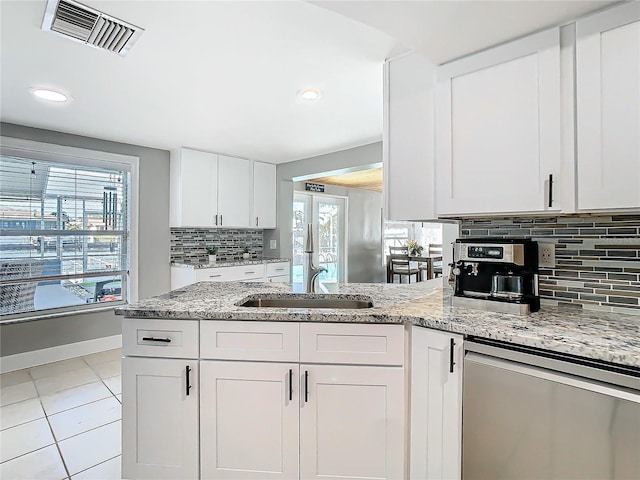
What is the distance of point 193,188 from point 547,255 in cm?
355

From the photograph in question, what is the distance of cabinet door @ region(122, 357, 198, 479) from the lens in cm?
162

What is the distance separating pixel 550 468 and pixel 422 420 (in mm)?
456

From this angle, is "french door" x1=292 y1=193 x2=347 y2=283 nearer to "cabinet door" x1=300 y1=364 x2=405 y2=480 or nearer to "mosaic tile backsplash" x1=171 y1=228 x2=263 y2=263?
"mosaic tile backsplash" x1=171 y1=228 x2=263 y2=263

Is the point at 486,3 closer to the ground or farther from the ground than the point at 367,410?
farther from the ground

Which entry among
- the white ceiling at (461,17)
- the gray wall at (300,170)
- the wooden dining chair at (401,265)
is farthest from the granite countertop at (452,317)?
the wooden dining chair at (401,265)

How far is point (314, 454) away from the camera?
1.57 meters

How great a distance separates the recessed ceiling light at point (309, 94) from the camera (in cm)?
250

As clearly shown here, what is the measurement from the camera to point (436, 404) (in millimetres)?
1462

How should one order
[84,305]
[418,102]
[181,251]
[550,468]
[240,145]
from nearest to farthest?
1. [550,468]
2. [418,102]
3. [84,305]
4. [240,145]
5. [181,251]

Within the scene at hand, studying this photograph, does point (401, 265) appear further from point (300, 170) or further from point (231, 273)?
point (231, 273)

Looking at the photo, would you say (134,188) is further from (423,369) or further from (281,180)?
(423,369)

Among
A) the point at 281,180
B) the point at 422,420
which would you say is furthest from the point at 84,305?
the point at 422,420

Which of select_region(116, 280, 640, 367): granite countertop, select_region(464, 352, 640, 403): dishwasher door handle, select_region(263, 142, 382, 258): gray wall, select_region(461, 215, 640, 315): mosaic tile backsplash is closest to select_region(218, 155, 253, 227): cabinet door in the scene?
select_region(263, 142, 382, 258): gray wall

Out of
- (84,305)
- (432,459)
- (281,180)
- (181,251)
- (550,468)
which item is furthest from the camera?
(281,180)
